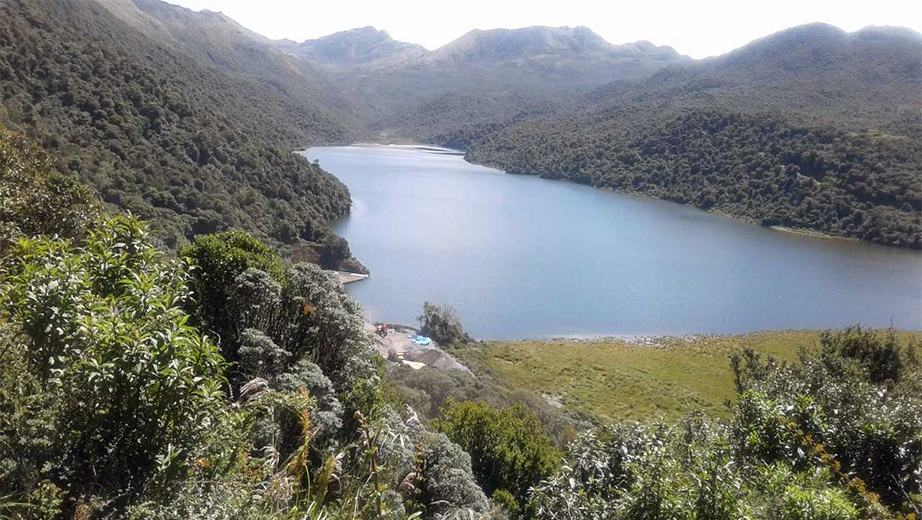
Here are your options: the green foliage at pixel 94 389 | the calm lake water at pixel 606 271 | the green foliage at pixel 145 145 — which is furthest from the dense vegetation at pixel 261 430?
the calm lake water at pixel 606 271

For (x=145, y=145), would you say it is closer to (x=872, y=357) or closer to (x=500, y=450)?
(x=500, y=450)

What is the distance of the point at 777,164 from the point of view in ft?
282

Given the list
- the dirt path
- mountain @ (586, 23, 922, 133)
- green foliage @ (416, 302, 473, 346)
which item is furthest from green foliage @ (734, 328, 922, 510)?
mountain @ (586, 23, 922, 133)

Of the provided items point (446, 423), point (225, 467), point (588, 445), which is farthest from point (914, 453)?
point (225, 467)

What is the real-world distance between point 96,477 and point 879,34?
215 m

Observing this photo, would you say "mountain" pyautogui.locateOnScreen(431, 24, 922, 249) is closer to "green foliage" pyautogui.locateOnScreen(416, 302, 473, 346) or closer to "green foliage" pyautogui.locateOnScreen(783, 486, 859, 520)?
"green foliage" pyautogui.locateOnScreen(416, 302, 473, 346)

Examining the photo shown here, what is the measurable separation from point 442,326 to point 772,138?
83295mm

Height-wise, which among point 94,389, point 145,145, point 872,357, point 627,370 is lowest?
point 627,370

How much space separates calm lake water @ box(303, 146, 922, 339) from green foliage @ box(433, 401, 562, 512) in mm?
24056

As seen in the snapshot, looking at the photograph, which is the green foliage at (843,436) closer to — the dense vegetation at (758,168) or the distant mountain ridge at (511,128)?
the distant mountain ridge at (511,128)

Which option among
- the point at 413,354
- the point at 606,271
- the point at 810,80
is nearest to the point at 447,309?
the point at 413,354

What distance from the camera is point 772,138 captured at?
92312mm

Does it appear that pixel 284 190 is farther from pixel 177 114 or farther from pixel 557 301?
pixel 557 301

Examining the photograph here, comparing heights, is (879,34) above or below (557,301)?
above
